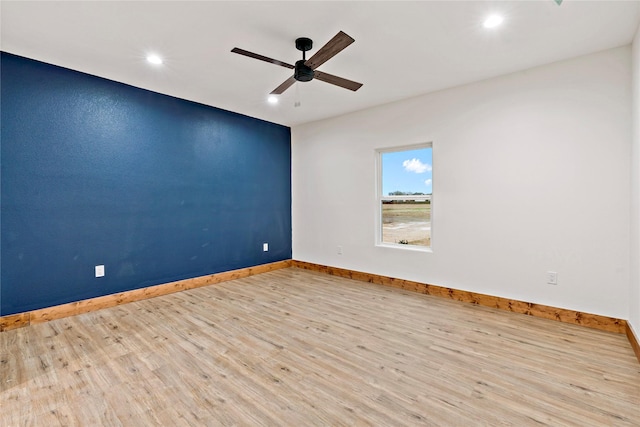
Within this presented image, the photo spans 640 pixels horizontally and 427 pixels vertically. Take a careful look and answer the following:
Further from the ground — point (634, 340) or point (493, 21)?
point (493, 21)

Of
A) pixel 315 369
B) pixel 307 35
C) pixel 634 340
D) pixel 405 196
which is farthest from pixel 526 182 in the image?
pixel 315 369

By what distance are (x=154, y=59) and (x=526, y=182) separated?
13.2 ft

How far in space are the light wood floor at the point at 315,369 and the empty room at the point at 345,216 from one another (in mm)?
20

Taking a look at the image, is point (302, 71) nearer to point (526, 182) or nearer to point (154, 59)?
point (154, 59)

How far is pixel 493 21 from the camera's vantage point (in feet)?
7.69

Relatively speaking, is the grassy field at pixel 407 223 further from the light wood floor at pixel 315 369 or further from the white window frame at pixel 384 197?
the light wood floor at pixel 315 369

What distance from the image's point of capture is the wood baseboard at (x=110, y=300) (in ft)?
9.56

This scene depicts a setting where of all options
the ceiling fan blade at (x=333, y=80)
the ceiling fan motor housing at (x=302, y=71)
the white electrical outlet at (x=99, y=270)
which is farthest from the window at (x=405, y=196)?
the white electrical outlet at (x=99, y=270)

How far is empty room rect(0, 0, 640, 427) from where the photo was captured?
77.5 inches

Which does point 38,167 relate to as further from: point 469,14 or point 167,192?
point 469,14

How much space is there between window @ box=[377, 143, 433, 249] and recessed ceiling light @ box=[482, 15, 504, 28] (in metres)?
1.72

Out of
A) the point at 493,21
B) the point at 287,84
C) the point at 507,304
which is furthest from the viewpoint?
the point at 507,304

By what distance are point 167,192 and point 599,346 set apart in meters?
4.81

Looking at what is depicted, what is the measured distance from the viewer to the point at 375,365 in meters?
2.21
